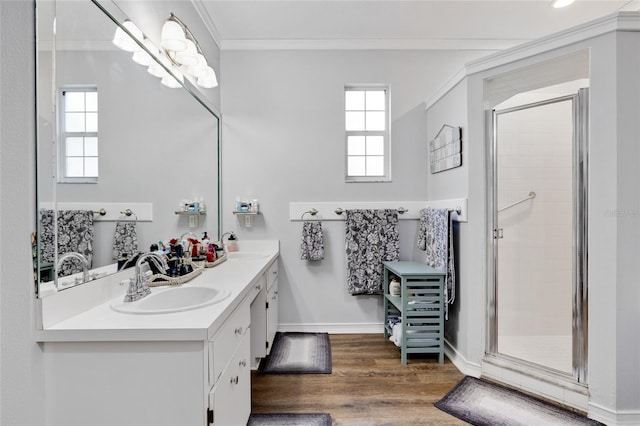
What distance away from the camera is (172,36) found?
1794 millimetres

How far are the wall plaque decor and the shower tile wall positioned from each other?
0.27m

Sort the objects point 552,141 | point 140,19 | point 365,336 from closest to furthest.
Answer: point 140,19 → point 552,141 → point 365,336

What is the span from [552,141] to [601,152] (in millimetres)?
576

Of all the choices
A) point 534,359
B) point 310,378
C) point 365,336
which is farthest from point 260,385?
point 534,359

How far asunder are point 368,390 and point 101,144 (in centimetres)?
196

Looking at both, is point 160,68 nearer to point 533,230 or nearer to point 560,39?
point 560,39

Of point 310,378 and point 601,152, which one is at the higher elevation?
point 601,152

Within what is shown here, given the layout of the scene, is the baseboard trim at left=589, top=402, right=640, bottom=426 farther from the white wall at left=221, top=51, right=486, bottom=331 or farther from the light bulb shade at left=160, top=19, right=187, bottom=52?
the light bulb shade at left=160, top=19, right=187, bottom=52

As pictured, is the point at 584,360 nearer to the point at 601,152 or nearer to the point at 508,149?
the point at 601,152

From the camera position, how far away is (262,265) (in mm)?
2062

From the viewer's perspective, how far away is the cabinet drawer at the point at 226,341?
3.47ft

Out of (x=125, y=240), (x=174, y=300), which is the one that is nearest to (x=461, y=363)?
(x=174, y=300)

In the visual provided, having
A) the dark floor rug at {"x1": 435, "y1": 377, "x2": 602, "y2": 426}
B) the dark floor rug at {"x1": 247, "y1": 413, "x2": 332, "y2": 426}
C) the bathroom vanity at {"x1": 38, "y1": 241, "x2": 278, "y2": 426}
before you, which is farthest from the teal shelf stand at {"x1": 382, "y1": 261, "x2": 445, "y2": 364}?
the bathroom vanity at {"x1": 38, "y1": 241, "x2": 278, "y2": 426}

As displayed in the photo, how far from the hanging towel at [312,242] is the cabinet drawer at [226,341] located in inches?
46.9
